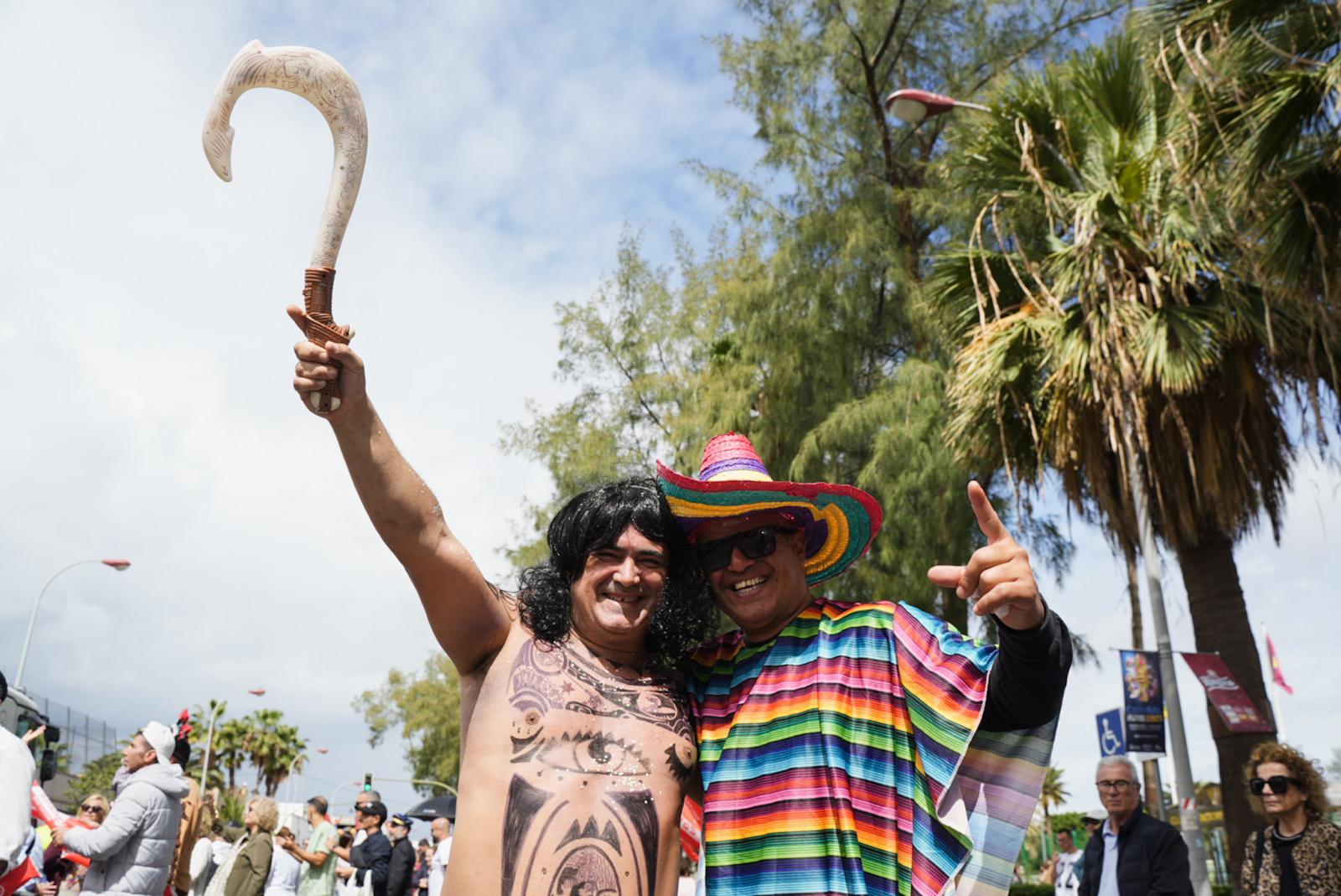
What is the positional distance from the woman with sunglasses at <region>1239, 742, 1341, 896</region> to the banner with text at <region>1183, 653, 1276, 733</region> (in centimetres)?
345

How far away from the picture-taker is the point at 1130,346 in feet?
28.4

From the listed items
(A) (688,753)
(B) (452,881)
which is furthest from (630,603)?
(B) (452,881)

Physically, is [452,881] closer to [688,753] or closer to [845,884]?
[688,753]

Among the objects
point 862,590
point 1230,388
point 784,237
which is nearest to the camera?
point 1230,388

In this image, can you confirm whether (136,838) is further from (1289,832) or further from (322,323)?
(1289,832)

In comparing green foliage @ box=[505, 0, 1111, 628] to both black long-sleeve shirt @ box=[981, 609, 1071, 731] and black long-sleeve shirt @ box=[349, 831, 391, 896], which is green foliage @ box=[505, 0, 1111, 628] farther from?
black long-sleeve shirt @ box=[981, 609, 1071, 731]

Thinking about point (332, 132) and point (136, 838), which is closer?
point (332, 132)

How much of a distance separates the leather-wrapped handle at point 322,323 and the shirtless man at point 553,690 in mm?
23

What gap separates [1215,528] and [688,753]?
839 centimetres

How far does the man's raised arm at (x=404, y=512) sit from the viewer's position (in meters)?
2.35

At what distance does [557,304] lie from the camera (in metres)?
17.4

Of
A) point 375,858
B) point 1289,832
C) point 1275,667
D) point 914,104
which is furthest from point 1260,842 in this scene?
point 1275,667

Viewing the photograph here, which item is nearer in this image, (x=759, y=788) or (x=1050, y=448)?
(x=759, y=788)

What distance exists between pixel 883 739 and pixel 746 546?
64 centimetres
